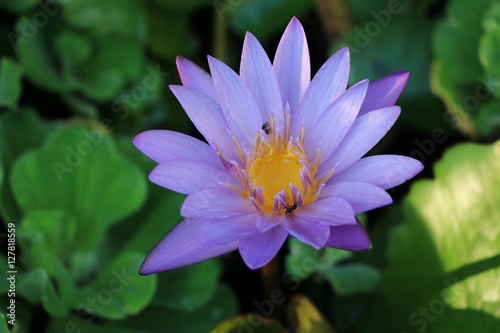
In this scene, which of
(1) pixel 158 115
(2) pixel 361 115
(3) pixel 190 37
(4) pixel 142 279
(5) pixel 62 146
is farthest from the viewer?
(3) pixel 190 37

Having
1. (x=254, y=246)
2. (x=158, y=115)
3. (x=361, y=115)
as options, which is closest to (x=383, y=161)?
(x=361, y=115)

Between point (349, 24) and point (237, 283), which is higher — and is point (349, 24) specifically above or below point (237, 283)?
above

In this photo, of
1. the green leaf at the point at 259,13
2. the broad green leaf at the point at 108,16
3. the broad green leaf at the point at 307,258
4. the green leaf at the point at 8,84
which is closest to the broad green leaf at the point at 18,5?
the broad green leaf at the point at 108,16

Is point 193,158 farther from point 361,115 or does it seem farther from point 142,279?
point 142,279

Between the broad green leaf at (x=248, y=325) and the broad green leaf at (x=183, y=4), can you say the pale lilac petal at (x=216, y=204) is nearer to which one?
the broad green leaf at (x=248, y=325)

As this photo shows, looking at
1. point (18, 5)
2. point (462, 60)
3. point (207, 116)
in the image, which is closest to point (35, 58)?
point (18, 5)

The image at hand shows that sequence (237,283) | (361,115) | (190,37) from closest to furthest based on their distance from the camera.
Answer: (361,115) < (237,283) < (190,37)
